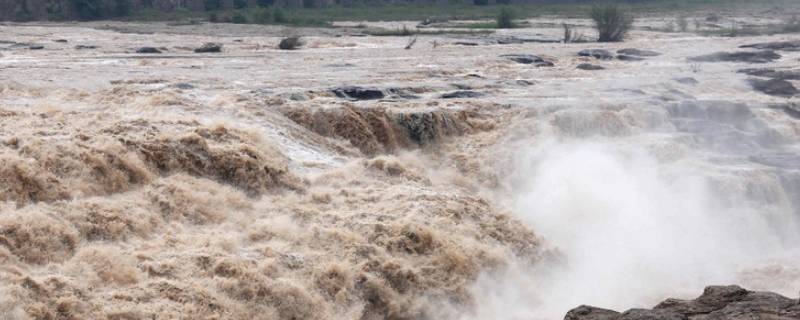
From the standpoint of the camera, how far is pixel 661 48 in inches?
1280

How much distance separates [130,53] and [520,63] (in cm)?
1010

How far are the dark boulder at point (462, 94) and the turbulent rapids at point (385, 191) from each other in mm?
102

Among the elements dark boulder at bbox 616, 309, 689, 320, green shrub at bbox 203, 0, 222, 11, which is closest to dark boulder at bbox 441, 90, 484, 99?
dark boulder at bbox 616, 309, 689, 320

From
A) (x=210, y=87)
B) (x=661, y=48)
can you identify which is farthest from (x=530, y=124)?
(x=661, y=48)

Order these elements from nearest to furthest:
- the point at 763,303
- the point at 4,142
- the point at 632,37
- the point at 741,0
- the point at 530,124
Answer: the point at 763,303
the point at 4,142
the point at 530,124
the point at 632,37
the point at 741,0

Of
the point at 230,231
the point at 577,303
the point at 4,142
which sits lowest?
the point at 577,303

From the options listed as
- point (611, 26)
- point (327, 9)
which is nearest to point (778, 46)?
point (611, 26)

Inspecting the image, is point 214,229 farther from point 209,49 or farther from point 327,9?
point 327,9

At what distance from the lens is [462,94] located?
2069 centimetres

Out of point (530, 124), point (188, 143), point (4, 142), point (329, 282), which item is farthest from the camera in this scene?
point (530, 124)

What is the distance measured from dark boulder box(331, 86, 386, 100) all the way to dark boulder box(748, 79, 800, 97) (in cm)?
931

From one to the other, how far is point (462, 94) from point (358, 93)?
2255 millimetres

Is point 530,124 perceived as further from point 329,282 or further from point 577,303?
point 329,282

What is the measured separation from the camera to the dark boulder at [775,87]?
23141 mm
